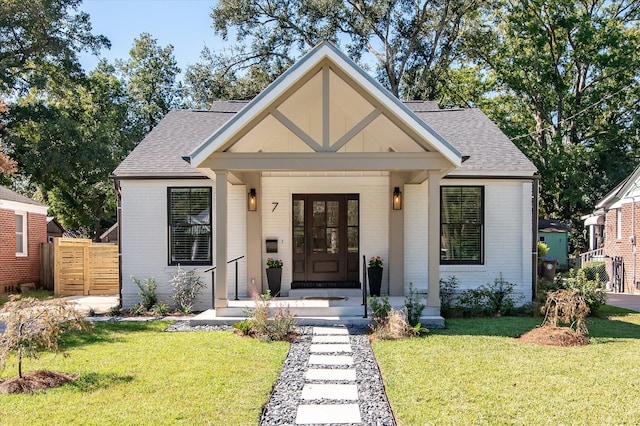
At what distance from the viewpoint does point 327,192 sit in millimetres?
11719

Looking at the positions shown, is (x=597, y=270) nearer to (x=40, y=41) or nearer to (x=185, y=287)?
(x=185, y=287)

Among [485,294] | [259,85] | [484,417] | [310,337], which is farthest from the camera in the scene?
[259,85]

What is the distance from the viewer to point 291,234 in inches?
460

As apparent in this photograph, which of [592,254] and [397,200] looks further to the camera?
[592,254]

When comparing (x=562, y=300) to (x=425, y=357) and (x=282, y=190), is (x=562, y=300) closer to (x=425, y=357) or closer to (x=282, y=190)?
(x=425, y=357)

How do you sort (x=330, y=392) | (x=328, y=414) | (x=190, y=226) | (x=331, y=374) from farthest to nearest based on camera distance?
1. (x=190, y=226)
2. (x=331, y=374)
3. (x=330, y=392)
4. (x=328, y=414)

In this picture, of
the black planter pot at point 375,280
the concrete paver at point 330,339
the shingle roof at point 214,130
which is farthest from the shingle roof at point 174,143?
the concrete paver at point 330,339

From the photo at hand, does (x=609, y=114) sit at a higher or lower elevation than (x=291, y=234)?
higher

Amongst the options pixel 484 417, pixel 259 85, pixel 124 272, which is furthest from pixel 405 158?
pixel 259 85

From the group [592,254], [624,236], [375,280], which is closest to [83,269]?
[375,280]

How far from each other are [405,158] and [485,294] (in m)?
3.59

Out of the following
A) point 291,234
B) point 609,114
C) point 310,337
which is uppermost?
point 609,114

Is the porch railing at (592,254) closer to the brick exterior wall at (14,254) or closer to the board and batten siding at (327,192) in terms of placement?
the board and batten siding at (327,192)

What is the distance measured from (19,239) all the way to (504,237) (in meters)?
14.7
